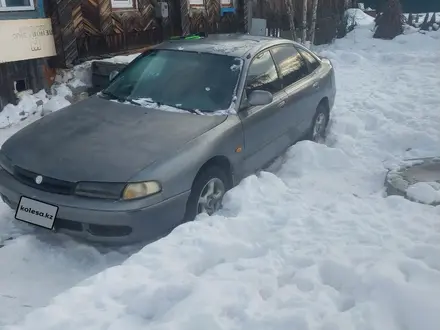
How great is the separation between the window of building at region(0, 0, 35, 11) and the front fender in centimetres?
438

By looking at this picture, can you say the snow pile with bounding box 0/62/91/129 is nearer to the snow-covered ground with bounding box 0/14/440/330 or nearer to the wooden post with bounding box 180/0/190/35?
the snow-covered ground with bounding box 0/14/440/330

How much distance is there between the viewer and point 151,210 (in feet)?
11.1

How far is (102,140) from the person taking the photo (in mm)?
3748

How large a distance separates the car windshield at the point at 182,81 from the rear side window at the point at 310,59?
1.57m

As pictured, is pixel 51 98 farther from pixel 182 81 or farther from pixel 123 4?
pixel 182 81

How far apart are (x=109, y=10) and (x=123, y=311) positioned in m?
7.23

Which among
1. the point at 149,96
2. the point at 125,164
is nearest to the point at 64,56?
the point at 149,96

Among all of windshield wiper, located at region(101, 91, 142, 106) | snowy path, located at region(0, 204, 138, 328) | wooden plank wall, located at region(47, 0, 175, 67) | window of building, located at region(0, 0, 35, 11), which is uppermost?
window of building, located at region(0, 0, 35, 11)

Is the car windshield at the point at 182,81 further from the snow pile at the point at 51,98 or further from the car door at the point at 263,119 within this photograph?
the snow pile at the point at 51,98

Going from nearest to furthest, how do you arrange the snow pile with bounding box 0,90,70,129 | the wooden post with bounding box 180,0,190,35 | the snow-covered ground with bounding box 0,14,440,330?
the snow-covered ground with bounding box 0,14,440,330 < the snow pile with bounding box 0,90,70,129 < the wooden post with bounding box 180,0,190,35

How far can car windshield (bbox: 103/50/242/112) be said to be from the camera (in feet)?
14.3

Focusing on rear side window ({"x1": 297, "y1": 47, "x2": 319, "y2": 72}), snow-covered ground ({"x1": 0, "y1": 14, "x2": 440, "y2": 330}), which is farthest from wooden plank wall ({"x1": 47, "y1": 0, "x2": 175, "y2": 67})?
snow-covered ground ({"x1": 0, "y1": 14, "x2": 440, "y2": 330})

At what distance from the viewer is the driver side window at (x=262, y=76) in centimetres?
452

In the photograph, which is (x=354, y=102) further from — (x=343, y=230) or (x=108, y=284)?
(x=108, y=284)
